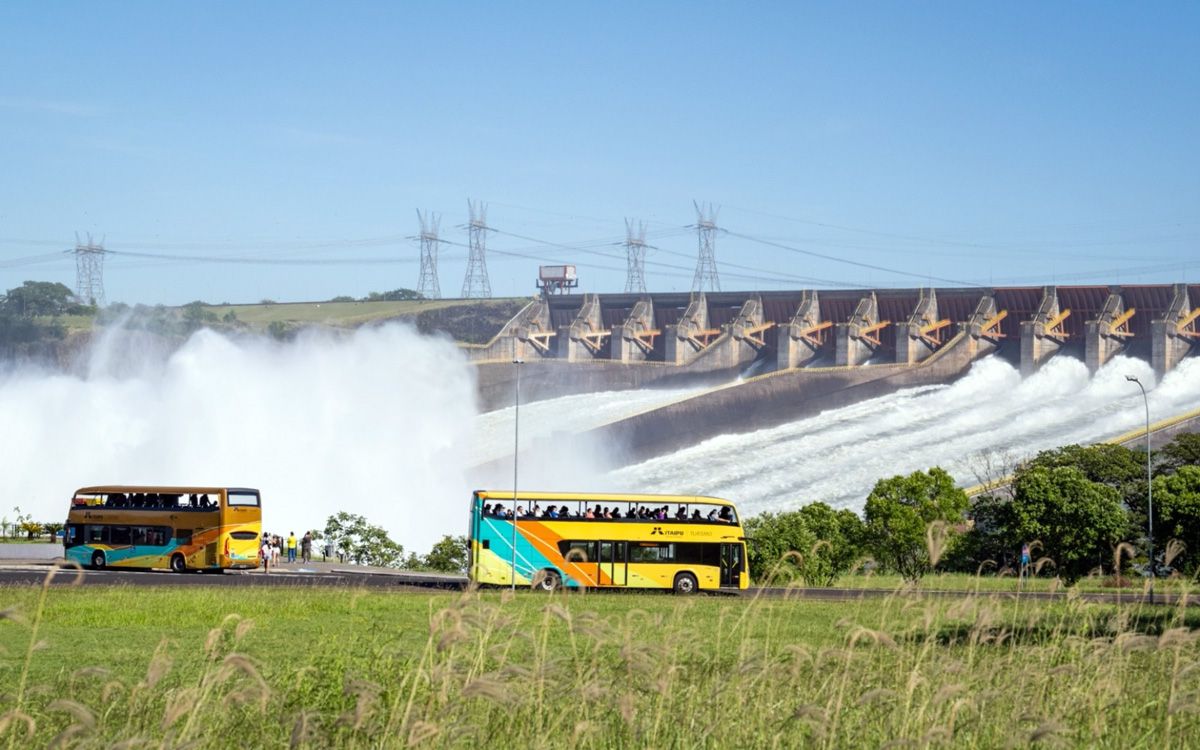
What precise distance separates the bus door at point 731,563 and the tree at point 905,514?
10516 millimetres

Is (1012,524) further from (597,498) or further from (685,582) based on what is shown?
(597,498)

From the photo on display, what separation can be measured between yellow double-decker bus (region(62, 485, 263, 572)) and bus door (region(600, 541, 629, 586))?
485 inches

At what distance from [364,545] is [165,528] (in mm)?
13062

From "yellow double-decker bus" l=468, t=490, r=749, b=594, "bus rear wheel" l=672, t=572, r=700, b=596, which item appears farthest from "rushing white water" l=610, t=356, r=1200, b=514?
"bus rear wheel" l=672, t=572, r=700, b=596

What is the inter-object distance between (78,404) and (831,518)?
6943 cm

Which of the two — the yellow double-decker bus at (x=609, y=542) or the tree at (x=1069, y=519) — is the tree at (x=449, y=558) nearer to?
the yellow double-decker bus at (x=609, y=542)

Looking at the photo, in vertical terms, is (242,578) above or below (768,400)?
below

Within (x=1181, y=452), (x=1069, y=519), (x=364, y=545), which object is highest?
(x=1181, y=452)

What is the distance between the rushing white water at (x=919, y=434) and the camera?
7550 centimetres

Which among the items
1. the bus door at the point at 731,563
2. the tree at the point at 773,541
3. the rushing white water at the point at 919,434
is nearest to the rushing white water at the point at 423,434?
the rushing white water at the point at 919,434

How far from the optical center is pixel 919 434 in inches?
3236

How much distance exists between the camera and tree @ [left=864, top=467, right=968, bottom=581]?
47.3 metres

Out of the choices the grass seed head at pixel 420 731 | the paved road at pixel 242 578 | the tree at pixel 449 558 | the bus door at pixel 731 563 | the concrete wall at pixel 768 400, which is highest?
the concrete wall at pixel 768 400

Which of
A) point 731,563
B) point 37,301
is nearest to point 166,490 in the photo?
point 731,563
